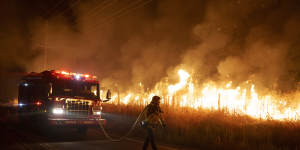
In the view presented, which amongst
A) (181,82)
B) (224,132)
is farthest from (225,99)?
(224,132)

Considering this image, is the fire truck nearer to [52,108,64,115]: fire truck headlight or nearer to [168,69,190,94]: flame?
[52,108,64,115]: fire truck headlight

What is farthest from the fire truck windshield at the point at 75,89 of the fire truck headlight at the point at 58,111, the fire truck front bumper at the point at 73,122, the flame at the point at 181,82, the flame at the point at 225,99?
the flame at the point at 181,82

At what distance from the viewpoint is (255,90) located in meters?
19.3

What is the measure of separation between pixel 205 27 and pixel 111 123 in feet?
39.0

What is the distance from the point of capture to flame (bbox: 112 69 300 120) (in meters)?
14.5

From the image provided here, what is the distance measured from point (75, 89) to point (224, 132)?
20.4ft

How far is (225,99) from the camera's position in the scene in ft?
60.7

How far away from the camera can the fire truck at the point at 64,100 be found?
1187cm

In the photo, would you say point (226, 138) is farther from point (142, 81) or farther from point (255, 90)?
point (142, 81)

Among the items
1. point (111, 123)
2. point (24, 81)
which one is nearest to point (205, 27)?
point (111, 123)

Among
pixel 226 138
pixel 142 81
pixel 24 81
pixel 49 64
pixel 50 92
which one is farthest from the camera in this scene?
pixel 49 64

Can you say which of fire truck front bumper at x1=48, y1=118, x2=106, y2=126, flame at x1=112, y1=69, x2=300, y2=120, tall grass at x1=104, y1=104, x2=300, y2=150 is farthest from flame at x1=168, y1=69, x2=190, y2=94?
fire truck front bumper at x1=48, y1=118, x2=106, y2=126

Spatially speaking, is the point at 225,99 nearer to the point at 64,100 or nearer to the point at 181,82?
the point at 181,82

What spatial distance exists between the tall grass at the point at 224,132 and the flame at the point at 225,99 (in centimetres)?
76
